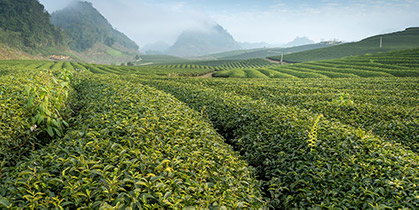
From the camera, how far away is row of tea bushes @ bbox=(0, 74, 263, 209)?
8.12ft

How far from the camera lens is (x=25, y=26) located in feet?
345

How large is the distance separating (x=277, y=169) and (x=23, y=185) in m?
4.29

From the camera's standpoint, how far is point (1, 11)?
10206 centimetres

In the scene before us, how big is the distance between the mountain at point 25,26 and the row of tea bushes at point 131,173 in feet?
399

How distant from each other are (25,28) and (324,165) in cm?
14178

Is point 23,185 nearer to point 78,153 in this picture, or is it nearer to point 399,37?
point 78,153

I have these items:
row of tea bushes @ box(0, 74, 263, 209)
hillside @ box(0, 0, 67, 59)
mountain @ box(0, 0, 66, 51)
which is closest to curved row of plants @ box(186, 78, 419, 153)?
row of tea bushes @ box(0, 74, 263, 209)

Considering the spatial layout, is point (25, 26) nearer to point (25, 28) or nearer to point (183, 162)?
point (25, 28)

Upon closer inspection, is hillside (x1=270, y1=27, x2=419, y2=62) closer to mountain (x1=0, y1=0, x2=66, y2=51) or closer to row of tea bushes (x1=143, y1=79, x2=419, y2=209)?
row of tea bushes (x1=143, y1=79, x2=419, y2=209)

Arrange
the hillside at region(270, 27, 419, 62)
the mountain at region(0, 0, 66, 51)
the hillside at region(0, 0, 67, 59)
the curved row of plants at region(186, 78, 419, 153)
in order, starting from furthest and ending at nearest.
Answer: the mountain at region(0, 0, 66, 51), the hillside at region(0, 0, 67, 59), the hillside at region(270, 27, 419, 62), the curved row of plants at region(186, 78, 419, 153)

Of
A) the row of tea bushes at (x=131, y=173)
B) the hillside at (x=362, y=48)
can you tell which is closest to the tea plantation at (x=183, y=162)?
the row of tea bushes at (x=131, y=173)

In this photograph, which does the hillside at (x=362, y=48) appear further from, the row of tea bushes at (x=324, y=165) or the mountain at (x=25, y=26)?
the mountain at (x=25, y=26)

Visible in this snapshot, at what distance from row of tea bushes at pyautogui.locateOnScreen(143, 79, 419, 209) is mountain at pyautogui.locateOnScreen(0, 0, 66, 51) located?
122642 millimetres

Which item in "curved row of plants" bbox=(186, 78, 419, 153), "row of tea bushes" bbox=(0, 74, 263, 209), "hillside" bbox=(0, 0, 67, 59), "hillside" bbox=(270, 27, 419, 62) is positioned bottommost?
"curved row of plants" bbox=(186, 78, 419, 153)
